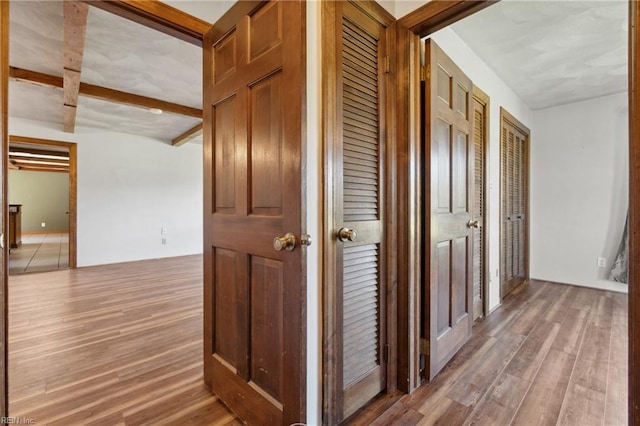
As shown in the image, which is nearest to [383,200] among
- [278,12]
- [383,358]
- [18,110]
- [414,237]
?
[414,237]

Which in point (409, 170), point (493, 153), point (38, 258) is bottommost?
point (38, 258)

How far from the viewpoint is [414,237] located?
1.65 m

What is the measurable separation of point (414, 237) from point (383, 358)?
2.29 feet

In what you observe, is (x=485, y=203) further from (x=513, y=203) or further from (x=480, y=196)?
(x=513, y=203)

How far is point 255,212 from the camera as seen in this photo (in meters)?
1.32

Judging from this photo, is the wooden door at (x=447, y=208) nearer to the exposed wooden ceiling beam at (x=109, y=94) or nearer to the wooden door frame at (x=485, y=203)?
the wooden door frame at (x=485, y=203)

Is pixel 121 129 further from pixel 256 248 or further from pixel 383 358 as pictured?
pixel 383 358

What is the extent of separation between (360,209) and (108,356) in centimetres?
211

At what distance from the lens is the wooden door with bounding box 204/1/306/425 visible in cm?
112

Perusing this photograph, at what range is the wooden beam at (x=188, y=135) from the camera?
4963mm

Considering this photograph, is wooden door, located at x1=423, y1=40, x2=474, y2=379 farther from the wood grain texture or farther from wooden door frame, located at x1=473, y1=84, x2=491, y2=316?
the wood grain texture

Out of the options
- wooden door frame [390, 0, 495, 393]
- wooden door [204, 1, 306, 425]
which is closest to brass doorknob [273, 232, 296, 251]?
wooden door [204, 1, 306, 425]

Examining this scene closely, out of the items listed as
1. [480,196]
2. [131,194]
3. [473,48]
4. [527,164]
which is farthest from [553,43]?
[131,194]

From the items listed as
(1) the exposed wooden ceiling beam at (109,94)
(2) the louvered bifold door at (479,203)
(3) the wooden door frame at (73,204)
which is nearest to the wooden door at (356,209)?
(2) the louvered bifold door at (479,203)
